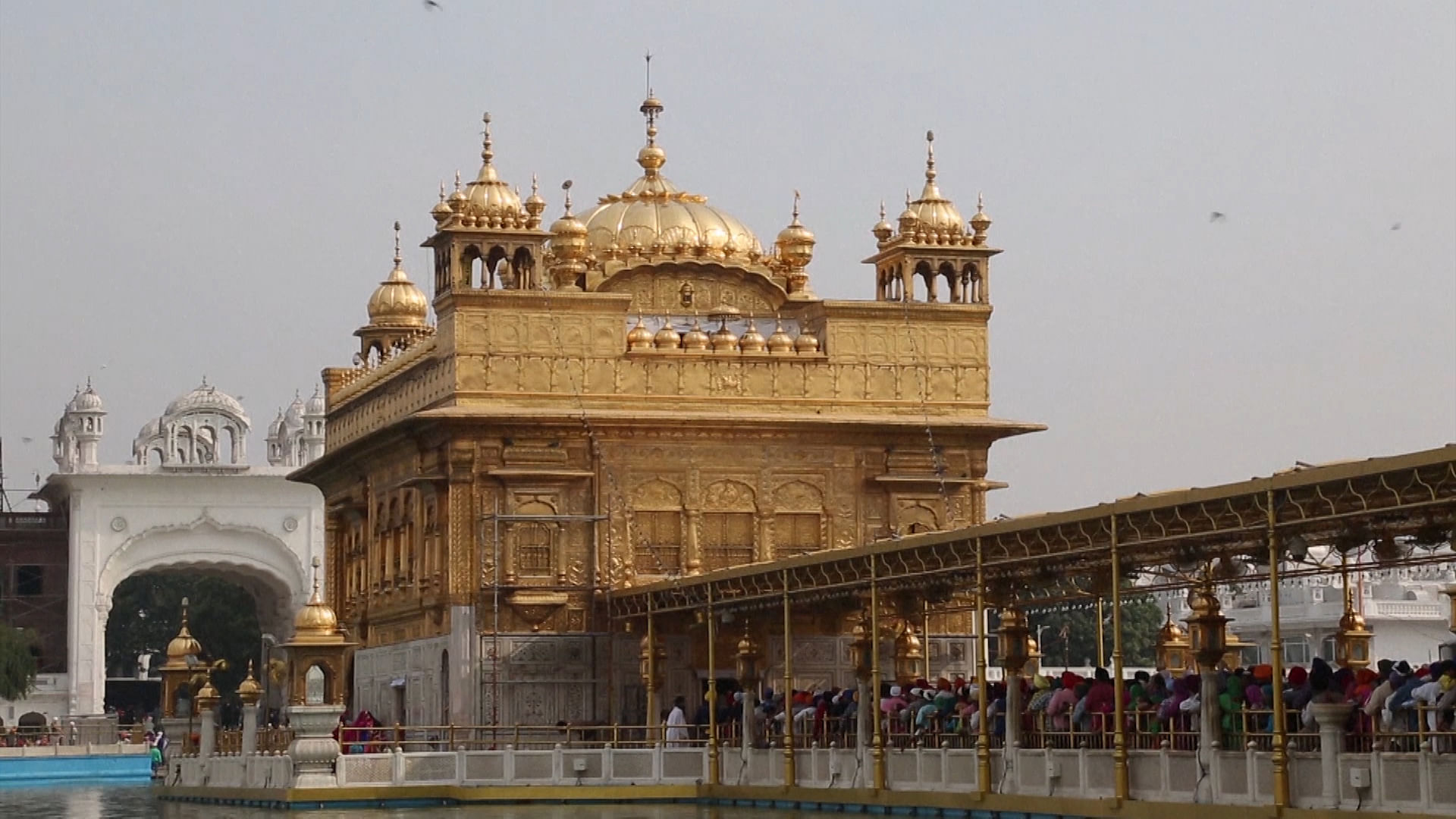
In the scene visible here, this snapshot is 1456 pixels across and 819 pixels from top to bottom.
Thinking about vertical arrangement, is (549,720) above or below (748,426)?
below

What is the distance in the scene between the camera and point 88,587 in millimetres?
64188

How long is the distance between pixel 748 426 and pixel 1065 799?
42.3 feet

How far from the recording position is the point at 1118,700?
21609 mm

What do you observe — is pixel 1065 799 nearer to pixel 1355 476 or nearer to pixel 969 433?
pixel 1355 476

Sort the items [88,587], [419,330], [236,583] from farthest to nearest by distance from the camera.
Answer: [236,583], [88,587], [419,330]

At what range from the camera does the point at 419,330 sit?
146 feet

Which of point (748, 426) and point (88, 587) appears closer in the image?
point (748, 426)

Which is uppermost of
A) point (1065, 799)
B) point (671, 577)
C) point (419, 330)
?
point (419, 330)

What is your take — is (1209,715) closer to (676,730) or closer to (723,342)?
(676,730)

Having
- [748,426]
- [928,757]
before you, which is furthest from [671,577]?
[928,757]

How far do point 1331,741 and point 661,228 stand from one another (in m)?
19.8

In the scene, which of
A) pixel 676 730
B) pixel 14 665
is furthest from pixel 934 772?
pixel 14 665

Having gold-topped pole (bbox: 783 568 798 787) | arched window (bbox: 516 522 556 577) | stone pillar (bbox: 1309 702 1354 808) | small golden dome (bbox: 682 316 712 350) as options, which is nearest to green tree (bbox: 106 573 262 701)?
arched window (bbox: 516 522 556 577)

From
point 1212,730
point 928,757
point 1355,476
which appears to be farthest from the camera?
point 928,757
